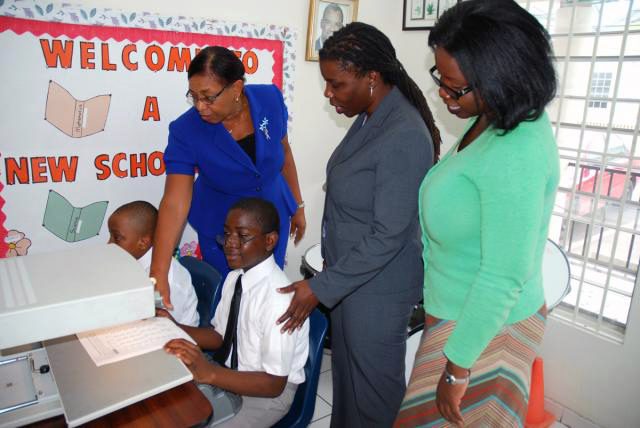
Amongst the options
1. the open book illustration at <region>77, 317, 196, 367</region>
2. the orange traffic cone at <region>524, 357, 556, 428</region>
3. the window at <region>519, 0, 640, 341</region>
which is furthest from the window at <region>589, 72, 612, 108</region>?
the open book illustration at <region>77, 317, 196, 367</region>

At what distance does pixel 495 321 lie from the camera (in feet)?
3.21

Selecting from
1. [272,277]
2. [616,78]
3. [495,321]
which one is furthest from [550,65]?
[616,78]

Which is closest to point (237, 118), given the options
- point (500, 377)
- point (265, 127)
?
point (265, 127)

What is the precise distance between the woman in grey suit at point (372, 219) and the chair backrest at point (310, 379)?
101mm

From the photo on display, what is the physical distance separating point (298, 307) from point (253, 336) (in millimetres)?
181

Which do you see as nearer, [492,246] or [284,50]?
[492,246]

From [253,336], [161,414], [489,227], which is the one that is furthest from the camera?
[253,336]

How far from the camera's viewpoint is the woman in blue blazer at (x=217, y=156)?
161cm

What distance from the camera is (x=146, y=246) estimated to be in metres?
1.79

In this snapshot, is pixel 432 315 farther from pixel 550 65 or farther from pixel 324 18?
pixel 324 18

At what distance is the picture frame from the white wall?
0.15ft

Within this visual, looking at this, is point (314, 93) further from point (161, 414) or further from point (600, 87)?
→ point (161, 414)

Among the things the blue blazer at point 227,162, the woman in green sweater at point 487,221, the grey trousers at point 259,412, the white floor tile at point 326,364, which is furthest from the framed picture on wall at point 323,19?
the grey trousers at point 259,412

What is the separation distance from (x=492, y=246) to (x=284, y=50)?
179 cm
